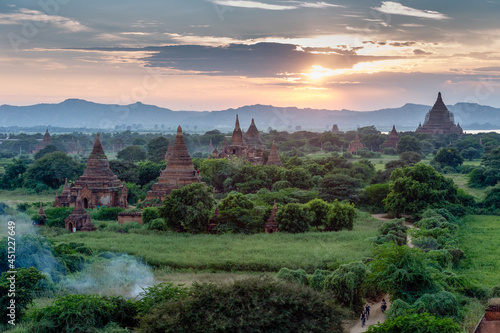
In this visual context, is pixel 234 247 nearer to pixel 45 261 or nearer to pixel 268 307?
pixel 45 261

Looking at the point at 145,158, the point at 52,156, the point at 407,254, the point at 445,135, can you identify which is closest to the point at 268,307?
the point at 407,254

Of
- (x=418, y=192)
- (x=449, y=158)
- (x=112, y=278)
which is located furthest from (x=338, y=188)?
(x=449, y=158)

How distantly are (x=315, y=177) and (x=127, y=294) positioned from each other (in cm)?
3380

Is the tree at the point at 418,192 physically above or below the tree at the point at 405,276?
above

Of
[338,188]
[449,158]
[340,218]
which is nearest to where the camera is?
[340,218]

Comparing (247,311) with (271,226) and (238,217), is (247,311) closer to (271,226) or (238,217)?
(238,217)

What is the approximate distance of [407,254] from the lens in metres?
21.8

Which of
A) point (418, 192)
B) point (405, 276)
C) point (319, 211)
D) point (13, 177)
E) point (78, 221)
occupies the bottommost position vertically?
point (78, 221)

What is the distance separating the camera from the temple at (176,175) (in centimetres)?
4244

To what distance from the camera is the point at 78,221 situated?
35625 millimetres

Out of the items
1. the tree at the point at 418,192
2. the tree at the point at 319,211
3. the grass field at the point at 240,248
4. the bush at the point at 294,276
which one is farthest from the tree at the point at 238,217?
the tree at the point at 418,192

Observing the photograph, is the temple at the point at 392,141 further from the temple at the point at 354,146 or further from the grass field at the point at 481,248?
the grass field at the point at 481,248

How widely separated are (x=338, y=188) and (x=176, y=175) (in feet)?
45.8

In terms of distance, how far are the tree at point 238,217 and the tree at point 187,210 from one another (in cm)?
111
